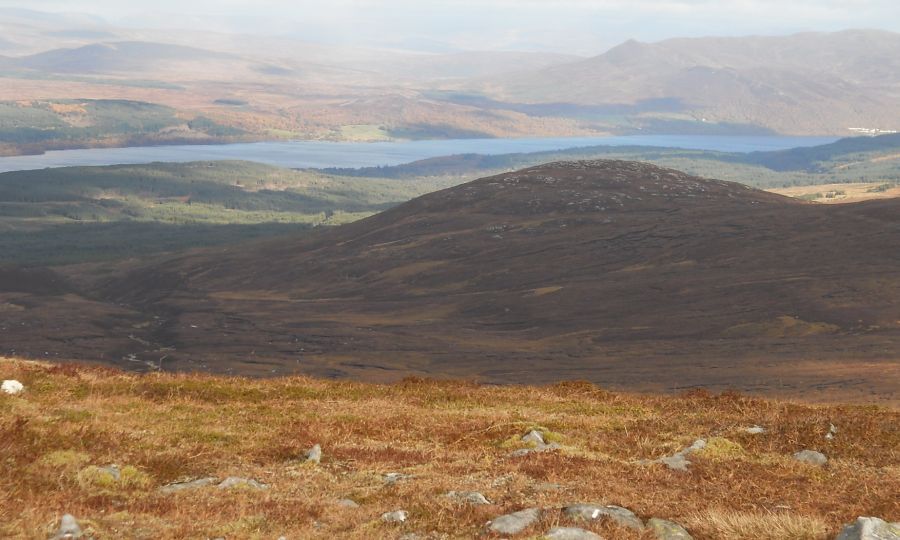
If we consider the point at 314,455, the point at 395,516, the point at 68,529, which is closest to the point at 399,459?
the point at 314,455

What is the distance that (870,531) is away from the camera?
12125mm

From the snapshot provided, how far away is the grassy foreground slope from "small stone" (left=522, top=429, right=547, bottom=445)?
0.28m

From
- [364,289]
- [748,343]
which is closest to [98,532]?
[748,343]

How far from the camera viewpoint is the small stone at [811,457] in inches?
794

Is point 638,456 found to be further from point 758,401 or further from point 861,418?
point 758,401

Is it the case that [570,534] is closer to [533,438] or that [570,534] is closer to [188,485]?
[188,485]

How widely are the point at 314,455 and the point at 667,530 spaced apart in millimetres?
8176

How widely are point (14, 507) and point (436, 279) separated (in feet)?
456

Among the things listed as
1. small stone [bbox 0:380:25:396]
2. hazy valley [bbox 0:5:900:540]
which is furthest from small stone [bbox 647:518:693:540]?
small stone [bbox 0:380:25:396]

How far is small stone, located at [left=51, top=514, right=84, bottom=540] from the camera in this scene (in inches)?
506

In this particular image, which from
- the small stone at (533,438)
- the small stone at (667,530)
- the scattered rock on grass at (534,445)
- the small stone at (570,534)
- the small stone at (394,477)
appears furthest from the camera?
the small stone at (533,438)

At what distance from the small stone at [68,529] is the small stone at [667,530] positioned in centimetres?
774

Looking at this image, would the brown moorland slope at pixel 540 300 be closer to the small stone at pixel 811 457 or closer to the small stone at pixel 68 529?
the small stone at pixel 811 457

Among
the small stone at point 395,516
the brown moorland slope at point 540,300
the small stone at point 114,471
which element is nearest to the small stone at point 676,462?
the small stone at point 395,516
